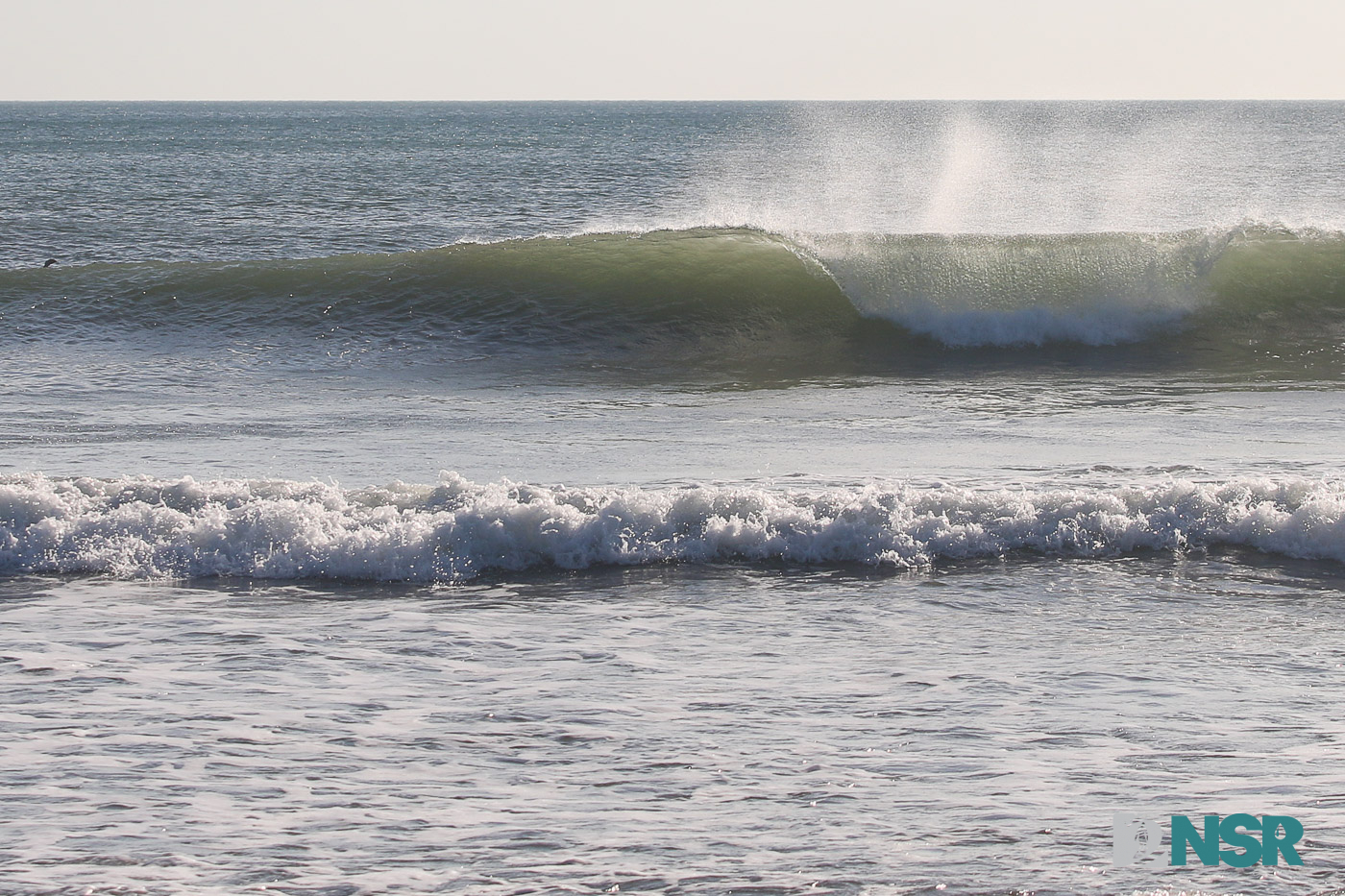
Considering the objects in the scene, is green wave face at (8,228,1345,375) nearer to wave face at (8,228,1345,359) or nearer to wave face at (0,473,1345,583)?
wave face at (8,228,1345,359)

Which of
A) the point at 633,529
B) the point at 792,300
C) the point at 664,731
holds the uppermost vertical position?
the point at 792,300

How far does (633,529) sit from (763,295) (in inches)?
399

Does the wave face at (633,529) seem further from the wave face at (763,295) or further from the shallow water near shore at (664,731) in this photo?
the wave face at (763,295)

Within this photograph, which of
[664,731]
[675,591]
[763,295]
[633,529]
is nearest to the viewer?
[664,731]

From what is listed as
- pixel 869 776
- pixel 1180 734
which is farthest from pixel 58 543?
pixel 1180 734

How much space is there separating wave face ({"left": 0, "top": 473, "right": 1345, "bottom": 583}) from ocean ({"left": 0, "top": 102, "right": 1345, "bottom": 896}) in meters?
0.03

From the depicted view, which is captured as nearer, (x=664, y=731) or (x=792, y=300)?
(x=664, y=731)

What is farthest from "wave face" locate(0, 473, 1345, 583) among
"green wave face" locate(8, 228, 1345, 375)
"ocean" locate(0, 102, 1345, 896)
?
"green wave face" locate(8, 228, 1345, 375)

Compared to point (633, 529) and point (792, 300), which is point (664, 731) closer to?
point (633, 529)

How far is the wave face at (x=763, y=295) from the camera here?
51.6 ft

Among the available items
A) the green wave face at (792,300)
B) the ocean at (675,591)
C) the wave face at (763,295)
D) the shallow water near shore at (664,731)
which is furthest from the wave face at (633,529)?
the wave face at (763,295)

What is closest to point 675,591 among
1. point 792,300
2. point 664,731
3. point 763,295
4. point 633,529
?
point 633,529

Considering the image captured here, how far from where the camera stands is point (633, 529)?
23.4ft

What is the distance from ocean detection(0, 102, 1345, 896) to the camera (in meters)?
3.86
